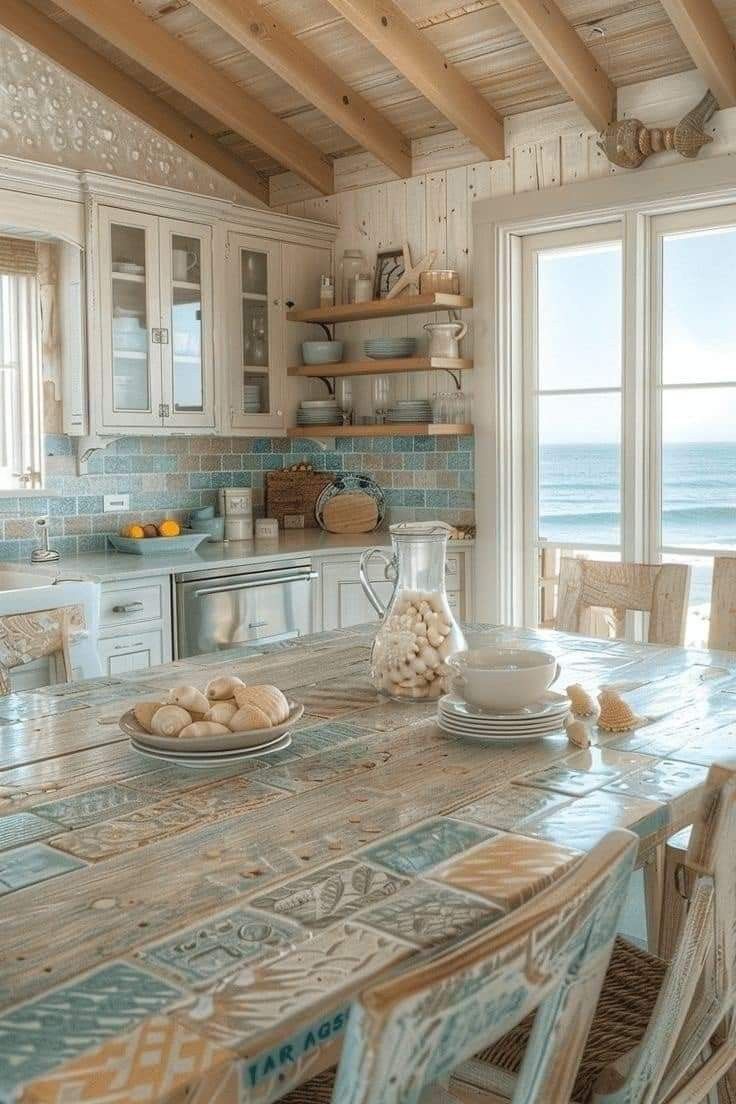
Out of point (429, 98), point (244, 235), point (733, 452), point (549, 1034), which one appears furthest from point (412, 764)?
point (244, 235)

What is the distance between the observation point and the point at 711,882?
1.14 m

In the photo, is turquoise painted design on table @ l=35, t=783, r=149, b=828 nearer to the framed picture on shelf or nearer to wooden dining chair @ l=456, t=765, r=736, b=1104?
wooden dining chair @ l=456, t=765, r=736, b=1104

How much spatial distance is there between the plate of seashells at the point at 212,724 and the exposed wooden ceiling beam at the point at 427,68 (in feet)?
8.92

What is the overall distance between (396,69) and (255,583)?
1995mm

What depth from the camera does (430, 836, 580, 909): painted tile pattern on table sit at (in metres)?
1.22

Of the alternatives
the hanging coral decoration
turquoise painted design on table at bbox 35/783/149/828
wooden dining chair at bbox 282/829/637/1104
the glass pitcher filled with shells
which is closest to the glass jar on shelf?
the hanging coral decoration

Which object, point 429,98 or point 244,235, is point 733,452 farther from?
point 244,235

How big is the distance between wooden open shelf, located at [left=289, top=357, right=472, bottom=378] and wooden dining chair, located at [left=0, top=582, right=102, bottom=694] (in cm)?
230

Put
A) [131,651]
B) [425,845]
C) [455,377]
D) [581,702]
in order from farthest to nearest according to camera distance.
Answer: [455,377]
[131,651]
[581,702]
[425,845]

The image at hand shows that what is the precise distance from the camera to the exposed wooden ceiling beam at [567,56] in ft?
11.6

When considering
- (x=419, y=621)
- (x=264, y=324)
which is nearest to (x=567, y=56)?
(x=264, y=324)

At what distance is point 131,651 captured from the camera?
3.83 meters

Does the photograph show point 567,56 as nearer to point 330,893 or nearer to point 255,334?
point 255,334

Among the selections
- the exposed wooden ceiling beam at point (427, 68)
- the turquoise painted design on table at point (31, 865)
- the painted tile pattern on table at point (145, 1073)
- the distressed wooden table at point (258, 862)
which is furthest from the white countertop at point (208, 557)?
the painted tile pattern on table at point (145, 1073)
